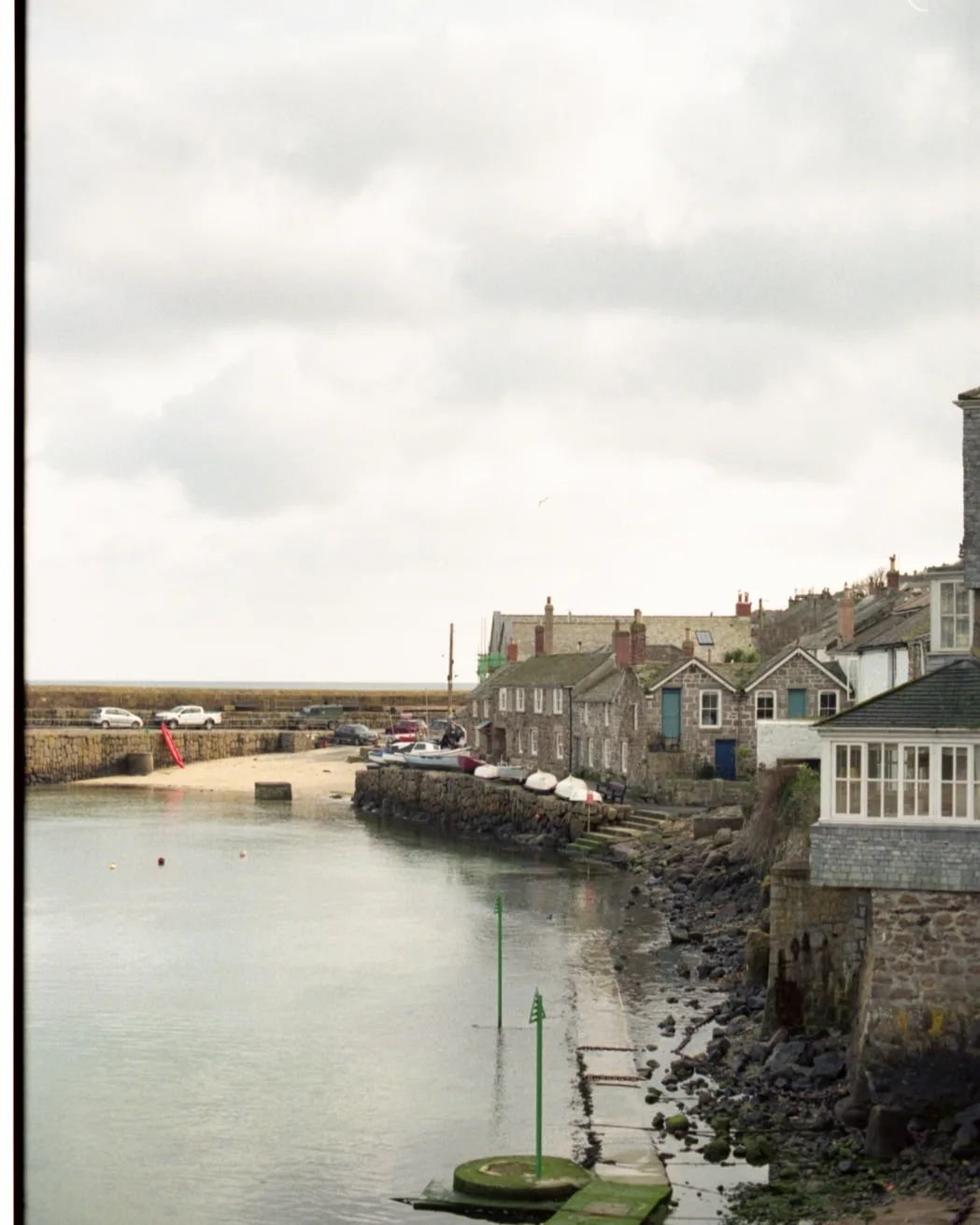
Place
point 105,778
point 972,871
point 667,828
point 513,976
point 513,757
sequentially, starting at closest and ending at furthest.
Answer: point 972,871 → point 513,976 → point 667,828 → point 513,757 → point 105,778

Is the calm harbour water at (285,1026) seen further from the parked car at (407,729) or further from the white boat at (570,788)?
the parked car at (407,729)

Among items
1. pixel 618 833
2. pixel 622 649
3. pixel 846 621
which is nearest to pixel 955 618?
pixel 846 621

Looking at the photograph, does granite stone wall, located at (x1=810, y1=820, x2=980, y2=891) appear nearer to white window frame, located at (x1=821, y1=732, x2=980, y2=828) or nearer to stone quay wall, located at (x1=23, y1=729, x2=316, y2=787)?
white window frame, located at (x1=821, y1=732, x2=980, y2=828)

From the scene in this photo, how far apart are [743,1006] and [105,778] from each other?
2071 inches

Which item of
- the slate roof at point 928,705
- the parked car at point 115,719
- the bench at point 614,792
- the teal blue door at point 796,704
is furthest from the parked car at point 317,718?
the slate roof at point 928,705

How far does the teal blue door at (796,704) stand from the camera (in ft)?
144

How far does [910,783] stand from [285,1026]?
1148cm

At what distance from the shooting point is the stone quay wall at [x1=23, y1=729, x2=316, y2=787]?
227 feet

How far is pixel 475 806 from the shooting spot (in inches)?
2082

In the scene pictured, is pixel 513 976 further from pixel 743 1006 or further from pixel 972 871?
pixel 972 871

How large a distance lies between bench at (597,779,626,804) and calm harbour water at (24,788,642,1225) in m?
3.75

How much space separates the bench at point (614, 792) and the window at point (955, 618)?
97.3ft

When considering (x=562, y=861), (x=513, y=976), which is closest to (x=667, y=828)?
(x=562, y=861)

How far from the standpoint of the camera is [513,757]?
58031 mm
